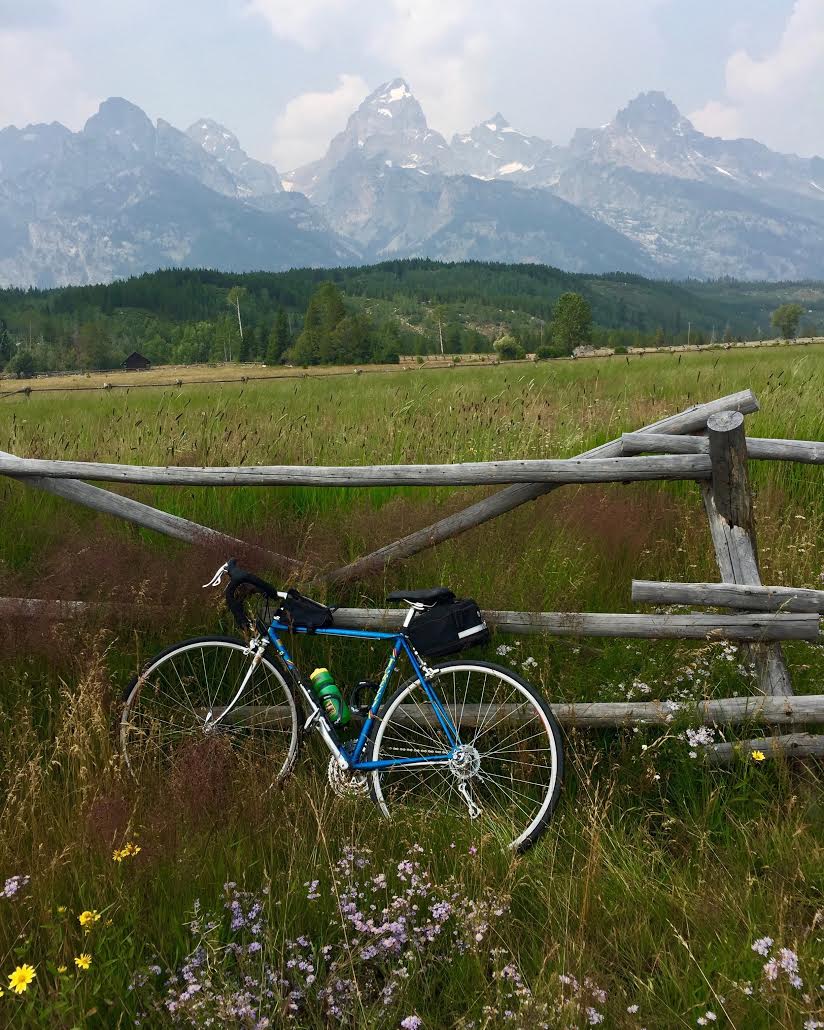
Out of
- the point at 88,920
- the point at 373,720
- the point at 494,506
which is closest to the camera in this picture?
the point at 88,920

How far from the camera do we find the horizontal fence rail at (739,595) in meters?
3.86

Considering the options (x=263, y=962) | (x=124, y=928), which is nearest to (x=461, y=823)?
(x=263, y=962)

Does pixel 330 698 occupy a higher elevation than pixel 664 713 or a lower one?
higher

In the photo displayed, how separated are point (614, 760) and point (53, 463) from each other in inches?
149

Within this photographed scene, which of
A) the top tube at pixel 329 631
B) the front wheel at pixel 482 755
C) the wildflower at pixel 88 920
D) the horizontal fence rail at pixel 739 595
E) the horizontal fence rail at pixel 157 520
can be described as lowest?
the front wheel at pixel 482 755

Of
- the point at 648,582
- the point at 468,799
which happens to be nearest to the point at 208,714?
the point at 468,799

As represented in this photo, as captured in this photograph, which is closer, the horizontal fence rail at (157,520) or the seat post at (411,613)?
the seat post at (411,613)

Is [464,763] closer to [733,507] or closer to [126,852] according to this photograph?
[126,852]

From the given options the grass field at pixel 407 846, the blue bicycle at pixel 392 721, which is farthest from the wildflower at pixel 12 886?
the blue bicycle at pixel 392 721

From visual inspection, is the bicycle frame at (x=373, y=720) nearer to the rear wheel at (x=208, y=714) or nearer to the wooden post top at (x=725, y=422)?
the rear wheel at (x=208, y=714)

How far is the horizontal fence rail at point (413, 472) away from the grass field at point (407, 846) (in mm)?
486

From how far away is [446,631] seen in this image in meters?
3.48

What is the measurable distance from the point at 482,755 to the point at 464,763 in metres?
0.13

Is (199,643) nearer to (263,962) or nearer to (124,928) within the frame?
(124,928)
